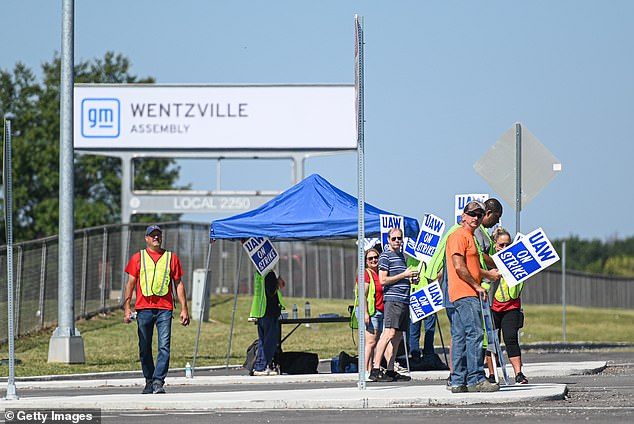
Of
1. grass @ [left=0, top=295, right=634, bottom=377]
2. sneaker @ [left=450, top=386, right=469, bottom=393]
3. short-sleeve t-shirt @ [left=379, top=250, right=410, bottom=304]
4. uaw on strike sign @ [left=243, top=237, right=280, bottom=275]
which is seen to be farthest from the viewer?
grass @ [left=0, top=295, right=634, bottom=377]

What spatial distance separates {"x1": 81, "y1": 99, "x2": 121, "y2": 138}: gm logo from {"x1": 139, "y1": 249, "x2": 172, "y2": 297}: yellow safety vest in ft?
102

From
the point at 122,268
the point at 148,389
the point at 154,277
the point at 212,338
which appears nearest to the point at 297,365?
the point at 148,389

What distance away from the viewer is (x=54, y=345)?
2352cm

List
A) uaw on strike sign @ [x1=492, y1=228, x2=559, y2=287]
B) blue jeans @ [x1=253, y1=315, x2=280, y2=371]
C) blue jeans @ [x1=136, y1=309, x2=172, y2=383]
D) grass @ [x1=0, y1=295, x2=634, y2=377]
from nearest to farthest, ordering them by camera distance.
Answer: uaw on strike sign @ [x1=492, y1=228, x2=559, y2=287]
blue jeans @ [x1=136, y1=309, x2=172, y2=383]
blue jeans @ [x1=253, y1=315, x2=280, y2=371]
grass @ [x1=0, y1=295, x2=634, y2=377]

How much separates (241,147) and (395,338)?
2984cm

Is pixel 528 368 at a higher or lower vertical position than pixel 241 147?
lower

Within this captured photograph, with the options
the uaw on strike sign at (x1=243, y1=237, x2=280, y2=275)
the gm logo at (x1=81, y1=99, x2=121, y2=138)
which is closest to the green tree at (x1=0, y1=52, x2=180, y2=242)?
the gm logo at (x1=81, y1=99, x2=121, y2=138)

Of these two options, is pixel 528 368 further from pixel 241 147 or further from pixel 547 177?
pixel 241 147

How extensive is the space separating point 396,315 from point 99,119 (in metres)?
30.1

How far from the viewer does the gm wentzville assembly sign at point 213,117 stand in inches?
1837

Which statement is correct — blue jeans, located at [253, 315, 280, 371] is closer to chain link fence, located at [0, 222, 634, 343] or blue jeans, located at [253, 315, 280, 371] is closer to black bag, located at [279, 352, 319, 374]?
black bag, located at [279, 352, 319, 374]

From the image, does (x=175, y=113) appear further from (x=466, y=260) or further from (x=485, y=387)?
(x=485, y=387)

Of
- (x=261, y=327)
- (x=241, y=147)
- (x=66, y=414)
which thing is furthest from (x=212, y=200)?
(x=66, y=414)

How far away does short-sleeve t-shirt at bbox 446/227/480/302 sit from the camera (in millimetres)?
14555
